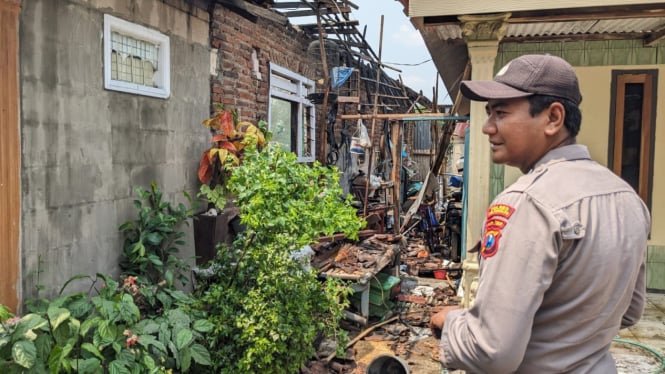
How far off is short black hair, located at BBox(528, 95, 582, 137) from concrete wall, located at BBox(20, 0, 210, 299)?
127 inches

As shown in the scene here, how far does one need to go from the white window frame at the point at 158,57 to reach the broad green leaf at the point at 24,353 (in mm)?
2163

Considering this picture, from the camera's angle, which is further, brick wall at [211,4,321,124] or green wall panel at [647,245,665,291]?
brick wall at [211,4,321,124]

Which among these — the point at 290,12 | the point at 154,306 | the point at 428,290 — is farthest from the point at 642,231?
the point at 290,12

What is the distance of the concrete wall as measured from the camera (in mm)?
3268

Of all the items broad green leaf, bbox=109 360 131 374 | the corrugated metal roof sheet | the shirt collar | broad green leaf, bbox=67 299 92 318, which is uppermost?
the corrugated metal roof sheet

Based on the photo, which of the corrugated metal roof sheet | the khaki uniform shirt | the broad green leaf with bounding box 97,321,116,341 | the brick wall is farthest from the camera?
the brick wall

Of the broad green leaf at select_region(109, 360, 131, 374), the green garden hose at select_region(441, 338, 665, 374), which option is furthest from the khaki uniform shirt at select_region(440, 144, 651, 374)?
the green garden hose at select_region(441, 338, 665, 374)

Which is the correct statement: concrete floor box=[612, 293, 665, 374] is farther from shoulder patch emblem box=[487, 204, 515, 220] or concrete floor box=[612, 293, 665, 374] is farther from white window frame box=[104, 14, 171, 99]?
white window frame box=[104, 14, 171, 99]

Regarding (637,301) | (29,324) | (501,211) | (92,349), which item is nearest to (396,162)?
(92,349)

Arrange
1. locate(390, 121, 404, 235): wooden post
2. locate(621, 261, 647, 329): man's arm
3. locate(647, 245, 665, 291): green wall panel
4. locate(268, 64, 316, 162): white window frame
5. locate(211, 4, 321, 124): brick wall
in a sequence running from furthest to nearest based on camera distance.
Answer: locate(390, 121, 404, 235): wooden post, locate(268, 64, 316, 162): white window frame, locate(211, 4, 321, 124): brick wall, locate(647, 245, 665, 291): green wall panel, locate(621, 261, 647, 329): man's arm

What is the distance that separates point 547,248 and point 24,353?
2574 millimetres

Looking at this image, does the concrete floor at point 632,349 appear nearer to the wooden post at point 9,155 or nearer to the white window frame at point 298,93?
the wooden post at point 9,155

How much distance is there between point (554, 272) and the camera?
1.16m

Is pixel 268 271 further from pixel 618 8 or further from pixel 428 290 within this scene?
pixel 428 290
